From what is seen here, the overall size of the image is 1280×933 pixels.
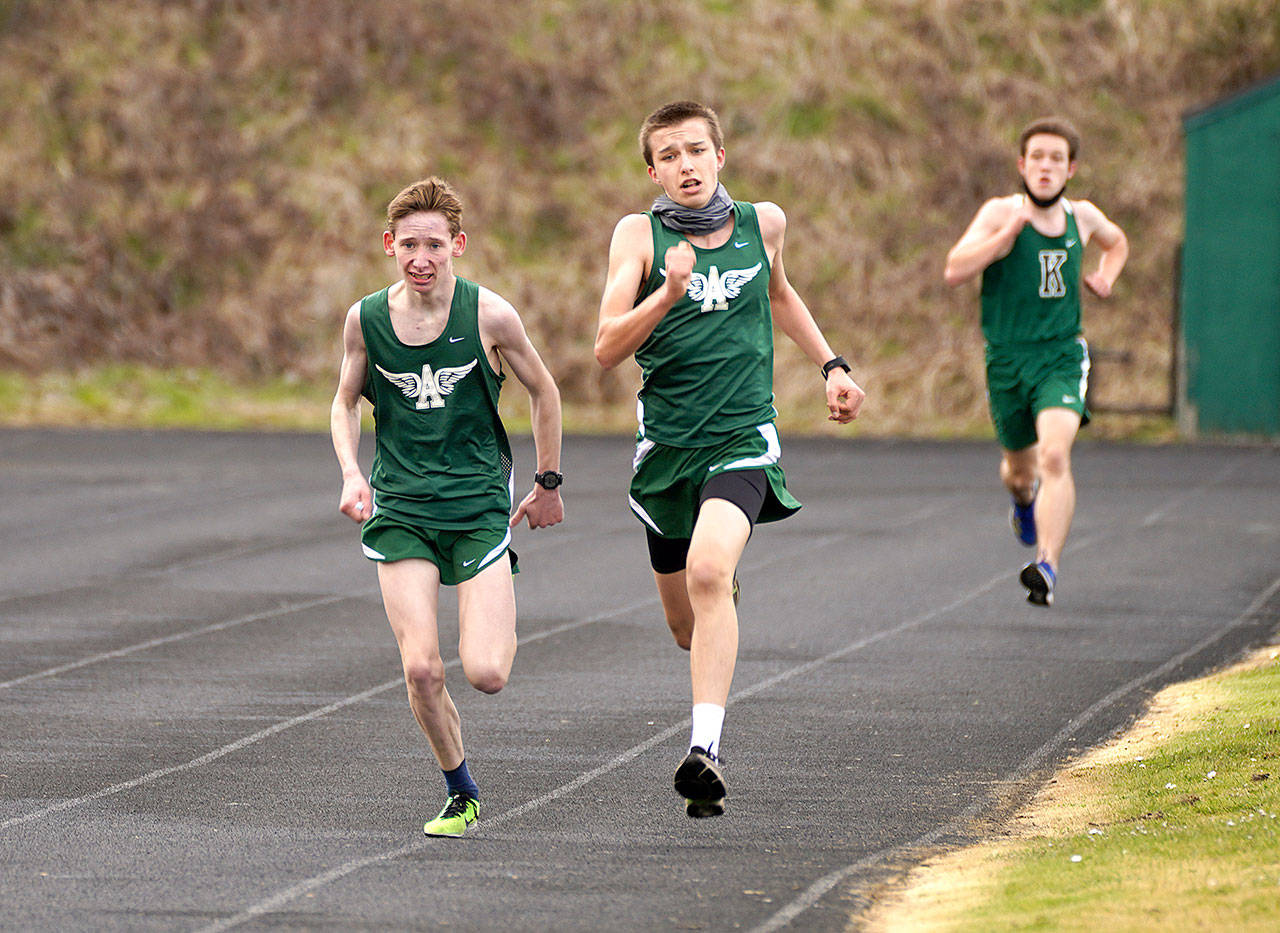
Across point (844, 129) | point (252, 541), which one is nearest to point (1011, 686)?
point (252, 541)

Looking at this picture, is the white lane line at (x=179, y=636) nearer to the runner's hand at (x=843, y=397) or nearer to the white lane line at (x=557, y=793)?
the white lane line at (x=557, y=793)

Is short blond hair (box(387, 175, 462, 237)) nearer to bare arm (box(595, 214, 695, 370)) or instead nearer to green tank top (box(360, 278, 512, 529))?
green tank top (box(360, 278, 512, 529))

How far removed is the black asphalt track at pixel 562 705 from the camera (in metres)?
5.24

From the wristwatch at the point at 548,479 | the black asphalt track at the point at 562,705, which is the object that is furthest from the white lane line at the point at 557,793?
the wristwatch at the point at 548,479

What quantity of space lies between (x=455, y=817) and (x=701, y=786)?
2.98 ft

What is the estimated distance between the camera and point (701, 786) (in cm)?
520

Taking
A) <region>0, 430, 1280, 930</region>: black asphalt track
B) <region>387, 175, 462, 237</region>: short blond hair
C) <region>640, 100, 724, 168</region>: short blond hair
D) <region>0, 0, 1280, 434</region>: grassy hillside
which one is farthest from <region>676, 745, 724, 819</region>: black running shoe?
<region>0, 0, 1280, 434</region>: grassy hillside

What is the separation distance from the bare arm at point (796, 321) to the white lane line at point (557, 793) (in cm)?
162

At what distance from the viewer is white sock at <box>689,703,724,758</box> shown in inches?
211

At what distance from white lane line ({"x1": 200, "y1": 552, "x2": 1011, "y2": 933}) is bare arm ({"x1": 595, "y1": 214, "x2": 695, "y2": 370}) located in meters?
1.55

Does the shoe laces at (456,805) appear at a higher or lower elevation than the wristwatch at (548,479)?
lower

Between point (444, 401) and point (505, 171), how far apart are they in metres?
23.5

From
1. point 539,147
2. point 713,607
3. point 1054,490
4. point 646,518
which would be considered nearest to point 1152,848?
point 713,607

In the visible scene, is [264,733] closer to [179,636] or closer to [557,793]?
[557,793]
